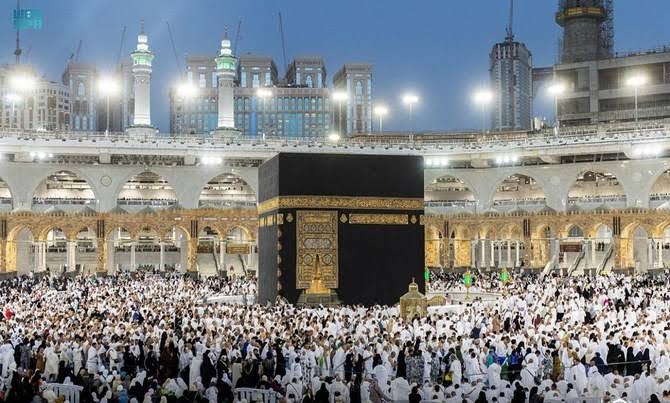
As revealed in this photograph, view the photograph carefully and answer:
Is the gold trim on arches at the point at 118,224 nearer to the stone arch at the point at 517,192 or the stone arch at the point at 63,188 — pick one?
the stone arch at the point at 63,188

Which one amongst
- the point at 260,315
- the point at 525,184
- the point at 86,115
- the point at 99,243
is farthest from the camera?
the point at 86,115

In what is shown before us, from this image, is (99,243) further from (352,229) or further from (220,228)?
(352,229)

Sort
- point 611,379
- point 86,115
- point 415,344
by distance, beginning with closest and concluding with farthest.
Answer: point 611,379, point 415,344, point 86,115

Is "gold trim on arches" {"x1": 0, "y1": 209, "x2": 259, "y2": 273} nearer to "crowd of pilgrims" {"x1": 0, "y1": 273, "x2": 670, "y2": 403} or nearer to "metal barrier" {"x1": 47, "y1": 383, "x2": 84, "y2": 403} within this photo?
"crowd of pilgrims" {"x1": 0, "y1": 273, "x2": 670, "y2": 403}

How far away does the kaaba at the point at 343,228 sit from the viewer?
62.2 feet

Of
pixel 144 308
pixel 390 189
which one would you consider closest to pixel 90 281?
pixel 144 308

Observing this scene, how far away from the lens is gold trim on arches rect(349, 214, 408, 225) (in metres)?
19.5

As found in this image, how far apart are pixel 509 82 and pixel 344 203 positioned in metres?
84.3

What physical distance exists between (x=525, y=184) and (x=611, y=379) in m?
33.7

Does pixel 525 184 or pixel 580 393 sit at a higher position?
pixel 525 184

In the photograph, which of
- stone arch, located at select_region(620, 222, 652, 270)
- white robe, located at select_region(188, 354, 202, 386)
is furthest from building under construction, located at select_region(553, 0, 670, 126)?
white robe, located at select_region(188, 354, 202, 386)

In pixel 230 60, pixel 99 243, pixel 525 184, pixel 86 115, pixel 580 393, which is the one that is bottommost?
pixel 580 393

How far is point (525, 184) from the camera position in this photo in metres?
42.2

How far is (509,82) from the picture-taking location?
99062mm
